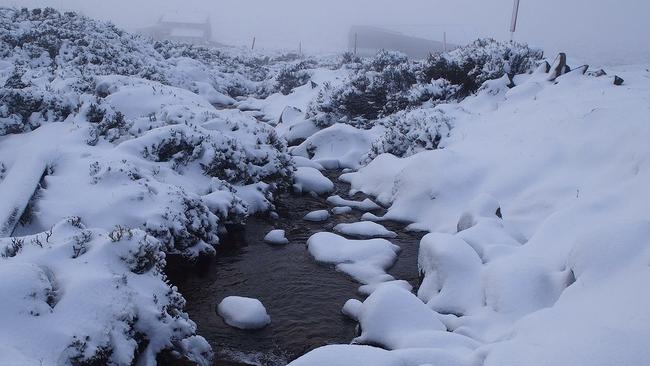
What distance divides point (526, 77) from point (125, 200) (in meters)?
12.3

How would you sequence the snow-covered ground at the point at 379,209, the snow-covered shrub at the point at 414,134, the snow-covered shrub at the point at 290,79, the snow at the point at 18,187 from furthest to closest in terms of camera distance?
the snow-covered shrub at the point at 290,79 < the snow-covered shrub at the point at 414,134 < the snow at the point at 18,187 < the snow-covered ground at the point at 379,209

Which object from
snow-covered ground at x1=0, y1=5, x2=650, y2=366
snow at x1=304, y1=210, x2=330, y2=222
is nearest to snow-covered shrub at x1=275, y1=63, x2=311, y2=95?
snow-covered ground at x1=0, y1=5, x2=650, y2=366

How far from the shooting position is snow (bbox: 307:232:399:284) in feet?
24.7

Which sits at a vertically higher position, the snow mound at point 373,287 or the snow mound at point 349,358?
the snow mound at point 349,358

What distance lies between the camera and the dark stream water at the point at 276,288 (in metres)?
5.85

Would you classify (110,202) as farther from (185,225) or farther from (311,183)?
(311,183)

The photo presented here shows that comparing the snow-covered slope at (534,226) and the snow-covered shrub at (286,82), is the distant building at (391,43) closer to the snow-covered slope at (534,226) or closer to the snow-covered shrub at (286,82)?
the snow-covered shrub at (286,82)

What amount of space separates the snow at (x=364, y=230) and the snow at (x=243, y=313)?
3085 mm

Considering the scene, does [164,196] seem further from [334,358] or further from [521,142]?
[521,142]

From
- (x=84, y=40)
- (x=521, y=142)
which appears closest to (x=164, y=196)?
(x=521, y=142)

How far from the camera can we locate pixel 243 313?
20.5 ft

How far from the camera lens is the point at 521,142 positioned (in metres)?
10.4

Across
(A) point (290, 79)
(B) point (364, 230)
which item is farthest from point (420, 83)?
(A) point (290, 79)

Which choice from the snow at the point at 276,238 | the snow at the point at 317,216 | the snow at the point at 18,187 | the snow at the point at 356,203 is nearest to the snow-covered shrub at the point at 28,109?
the snow at the point at 18,187
